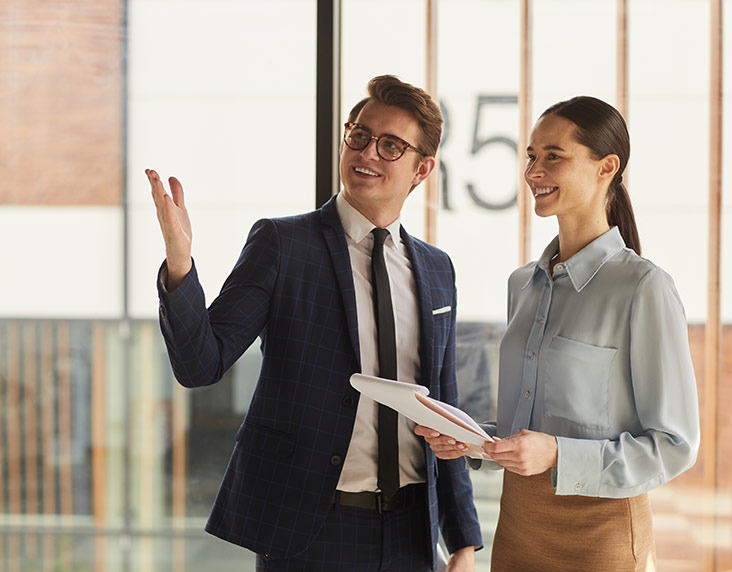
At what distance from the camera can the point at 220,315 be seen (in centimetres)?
146

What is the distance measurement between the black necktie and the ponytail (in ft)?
1.71

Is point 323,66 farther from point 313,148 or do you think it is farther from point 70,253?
point 70,253

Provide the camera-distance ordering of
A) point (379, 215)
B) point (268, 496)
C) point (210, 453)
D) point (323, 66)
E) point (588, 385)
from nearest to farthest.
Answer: point (588, 385) → point (268, 496) → point (379, 215) → point (323, 66) → point (210, 453)

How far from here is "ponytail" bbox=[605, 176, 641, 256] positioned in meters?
1.46

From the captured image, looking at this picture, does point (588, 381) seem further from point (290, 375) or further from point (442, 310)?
point (290, 375)

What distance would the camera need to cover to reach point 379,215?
1.68 meters

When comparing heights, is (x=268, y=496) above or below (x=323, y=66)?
below

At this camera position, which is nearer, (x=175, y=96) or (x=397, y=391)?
(x=397, y=391)

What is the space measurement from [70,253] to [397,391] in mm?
1655

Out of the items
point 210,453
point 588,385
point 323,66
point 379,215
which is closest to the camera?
point 588,385

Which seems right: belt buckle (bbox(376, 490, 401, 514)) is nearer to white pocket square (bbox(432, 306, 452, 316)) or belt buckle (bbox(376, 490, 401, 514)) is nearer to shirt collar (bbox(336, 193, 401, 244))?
white pocket square (bbox(432, 306, 452, 316))

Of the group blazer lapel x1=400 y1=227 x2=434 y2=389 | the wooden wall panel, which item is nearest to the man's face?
blazer lapel x1=400 y1=227 x2=434 y2=389

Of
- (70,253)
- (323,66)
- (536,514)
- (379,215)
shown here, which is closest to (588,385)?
(536,514)

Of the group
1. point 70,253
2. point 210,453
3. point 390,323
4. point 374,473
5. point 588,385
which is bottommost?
point 210,453
